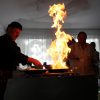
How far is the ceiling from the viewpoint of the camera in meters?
4.86

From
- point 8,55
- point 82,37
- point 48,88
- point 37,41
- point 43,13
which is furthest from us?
point 37,41

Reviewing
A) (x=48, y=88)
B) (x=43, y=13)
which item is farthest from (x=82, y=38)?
(x=43, y=13)

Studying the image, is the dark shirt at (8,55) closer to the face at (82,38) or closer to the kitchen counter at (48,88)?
the kitchen counter at (48,88)

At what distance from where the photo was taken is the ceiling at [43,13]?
16.0 feet

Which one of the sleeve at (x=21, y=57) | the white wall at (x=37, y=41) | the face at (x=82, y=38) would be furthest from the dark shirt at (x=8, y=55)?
the white wall at (x=37, y=41)

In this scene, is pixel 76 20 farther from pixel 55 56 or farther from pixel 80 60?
pixel 55 56

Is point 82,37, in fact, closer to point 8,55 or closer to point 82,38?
point 82,38

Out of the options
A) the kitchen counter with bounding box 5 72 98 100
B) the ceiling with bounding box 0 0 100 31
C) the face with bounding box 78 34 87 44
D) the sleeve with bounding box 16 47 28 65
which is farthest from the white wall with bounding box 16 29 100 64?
the kitchen counter with bounding box 5 72 98 100

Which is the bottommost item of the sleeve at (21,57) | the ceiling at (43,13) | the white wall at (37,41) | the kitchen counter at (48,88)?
the kitchen counter at (48,88)

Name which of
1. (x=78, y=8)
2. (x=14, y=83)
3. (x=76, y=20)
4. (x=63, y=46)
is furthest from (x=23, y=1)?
(x=14, y=83)

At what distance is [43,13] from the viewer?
564cm

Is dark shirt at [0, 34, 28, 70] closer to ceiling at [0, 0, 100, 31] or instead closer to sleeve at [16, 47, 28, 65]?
sleeve at [16, 47, 28, 65]

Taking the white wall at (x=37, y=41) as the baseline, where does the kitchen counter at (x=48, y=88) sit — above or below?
below

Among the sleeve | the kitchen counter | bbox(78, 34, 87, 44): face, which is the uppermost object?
bbox(78, 34, 87, 44): face
